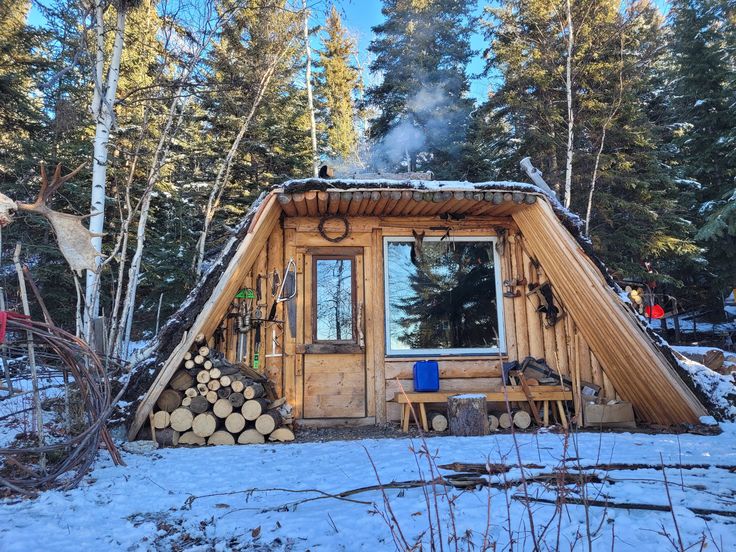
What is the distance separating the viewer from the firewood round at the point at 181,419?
4.84 metres

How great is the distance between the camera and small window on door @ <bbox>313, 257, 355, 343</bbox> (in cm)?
602

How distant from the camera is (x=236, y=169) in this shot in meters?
13.6

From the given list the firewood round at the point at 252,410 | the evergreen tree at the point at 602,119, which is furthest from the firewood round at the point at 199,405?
→ the evergreen tree at the point at 602,119

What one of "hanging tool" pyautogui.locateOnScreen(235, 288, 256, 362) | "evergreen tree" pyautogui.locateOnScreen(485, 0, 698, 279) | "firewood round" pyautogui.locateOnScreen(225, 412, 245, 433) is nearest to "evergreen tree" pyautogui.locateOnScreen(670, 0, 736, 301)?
"evergreen tree" pyautogui.locateOnScreen(485, 0, 698, 279)

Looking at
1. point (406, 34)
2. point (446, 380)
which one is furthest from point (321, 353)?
point (406, 34)

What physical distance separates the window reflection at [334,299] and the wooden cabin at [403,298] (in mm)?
13

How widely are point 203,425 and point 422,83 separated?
49.0 feet

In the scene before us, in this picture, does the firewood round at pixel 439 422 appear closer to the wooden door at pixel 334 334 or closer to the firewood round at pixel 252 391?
the wooden door at pixel 334 334

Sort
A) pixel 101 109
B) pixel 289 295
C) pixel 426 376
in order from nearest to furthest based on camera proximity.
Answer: pixel 426 376
pixel 289 295
pixel 101 109

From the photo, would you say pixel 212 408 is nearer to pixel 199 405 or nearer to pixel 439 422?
pixel 199 405

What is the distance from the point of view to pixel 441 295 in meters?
6.38

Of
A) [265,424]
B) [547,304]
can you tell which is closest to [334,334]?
[265,424]

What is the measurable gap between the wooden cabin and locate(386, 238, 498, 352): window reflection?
14 mm

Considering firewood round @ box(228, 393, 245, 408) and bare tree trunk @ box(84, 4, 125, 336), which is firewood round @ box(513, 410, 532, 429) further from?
bare tree trunk @ box(84, 4, 125, 336)
